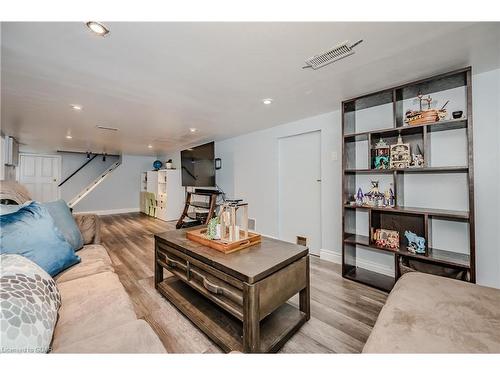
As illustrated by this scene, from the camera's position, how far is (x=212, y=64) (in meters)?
1.56

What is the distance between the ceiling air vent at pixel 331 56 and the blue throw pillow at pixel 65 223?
2.32 m

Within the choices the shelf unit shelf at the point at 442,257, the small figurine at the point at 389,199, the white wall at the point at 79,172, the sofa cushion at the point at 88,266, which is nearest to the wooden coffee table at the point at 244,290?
the sofa cushion at the point at 88,266

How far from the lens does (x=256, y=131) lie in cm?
377

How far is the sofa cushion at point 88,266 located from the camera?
128cm

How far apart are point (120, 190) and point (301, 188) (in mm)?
6199

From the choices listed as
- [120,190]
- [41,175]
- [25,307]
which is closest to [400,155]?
[25,307]

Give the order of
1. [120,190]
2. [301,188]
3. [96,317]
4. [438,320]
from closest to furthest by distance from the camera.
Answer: [438,320] < [96,317] < [301,188] < [120,190]

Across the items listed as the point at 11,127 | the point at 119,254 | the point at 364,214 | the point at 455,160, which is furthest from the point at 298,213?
the point at 11,127

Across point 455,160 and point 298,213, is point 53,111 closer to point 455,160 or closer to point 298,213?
point 298,213

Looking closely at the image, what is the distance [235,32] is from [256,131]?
2.57 meters

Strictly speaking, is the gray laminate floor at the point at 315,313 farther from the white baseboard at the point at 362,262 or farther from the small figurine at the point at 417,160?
the small figurine at the point at 417,160

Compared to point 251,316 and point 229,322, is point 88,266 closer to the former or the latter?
point 229,322

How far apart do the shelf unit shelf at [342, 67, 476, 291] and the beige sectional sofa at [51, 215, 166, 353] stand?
82.8 inches

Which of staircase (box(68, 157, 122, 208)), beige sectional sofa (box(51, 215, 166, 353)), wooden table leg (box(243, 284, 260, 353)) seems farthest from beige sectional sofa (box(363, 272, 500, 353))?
staircase (box(68, 157, 122, 208))
